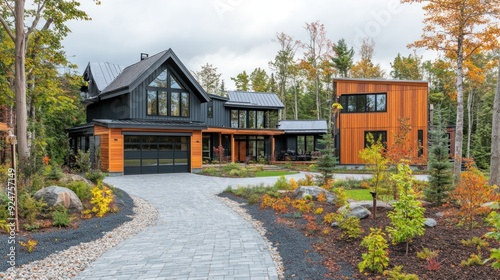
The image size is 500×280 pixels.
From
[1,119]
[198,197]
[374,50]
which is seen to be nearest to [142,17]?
[198,197]

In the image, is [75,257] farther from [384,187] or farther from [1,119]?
[1,119]

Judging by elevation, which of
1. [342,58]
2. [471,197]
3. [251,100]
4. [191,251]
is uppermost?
[342,58]

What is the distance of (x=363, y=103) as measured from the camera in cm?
2072

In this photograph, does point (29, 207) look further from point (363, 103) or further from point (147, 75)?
point (363, 103)

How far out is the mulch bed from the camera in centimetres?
389

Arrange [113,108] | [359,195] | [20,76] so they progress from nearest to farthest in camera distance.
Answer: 1. [20,76]
2. [359,195]
3. [113,108]

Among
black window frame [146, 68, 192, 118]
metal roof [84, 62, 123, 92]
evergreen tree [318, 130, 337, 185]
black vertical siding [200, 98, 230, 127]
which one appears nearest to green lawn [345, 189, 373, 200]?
evergreen tree [318, 130, 337, 185]

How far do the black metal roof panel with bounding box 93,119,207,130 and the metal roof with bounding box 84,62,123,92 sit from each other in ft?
15.1

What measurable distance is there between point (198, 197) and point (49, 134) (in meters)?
15.6

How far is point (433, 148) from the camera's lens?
8.08 m

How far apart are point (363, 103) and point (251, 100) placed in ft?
30.4

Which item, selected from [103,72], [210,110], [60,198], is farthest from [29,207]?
[210,110]

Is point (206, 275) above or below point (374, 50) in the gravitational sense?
below

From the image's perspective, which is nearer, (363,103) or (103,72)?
(363,103)
